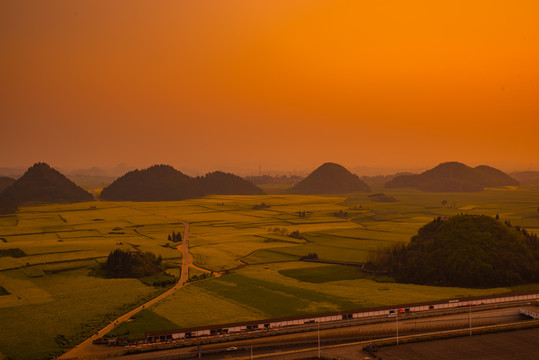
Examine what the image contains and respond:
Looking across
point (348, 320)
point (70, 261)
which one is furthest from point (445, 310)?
point (70, 261)

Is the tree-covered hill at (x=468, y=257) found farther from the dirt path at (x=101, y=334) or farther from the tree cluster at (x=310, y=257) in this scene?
the dirt path at (x=101, y=334)

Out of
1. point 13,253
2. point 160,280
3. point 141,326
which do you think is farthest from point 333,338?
point 13,253

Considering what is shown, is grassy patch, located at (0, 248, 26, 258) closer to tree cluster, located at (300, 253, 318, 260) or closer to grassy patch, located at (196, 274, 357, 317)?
grassy patch, located at (196, 274, 357, 317)

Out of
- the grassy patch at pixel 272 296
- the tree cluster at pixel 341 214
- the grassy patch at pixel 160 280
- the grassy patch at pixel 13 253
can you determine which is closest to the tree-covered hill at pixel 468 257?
the grassy patch at pixel 272 296

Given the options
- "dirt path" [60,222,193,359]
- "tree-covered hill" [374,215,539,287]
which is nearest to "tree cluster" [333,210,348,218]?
"tree-covered hill" [374,215,539,287]

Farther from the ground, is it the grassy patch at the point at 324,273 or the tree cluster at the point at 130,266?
the tree cluster at the point at 130,266
